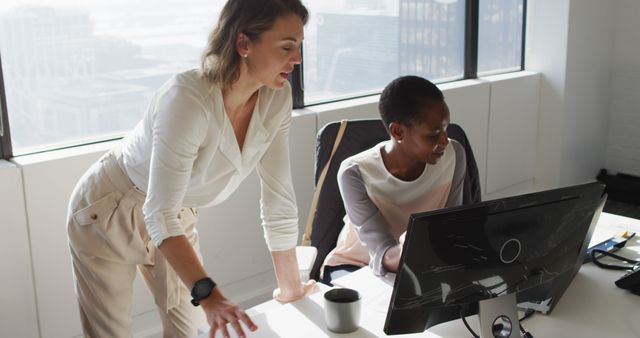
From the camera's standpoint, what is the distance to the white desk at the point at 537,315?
1613 mm

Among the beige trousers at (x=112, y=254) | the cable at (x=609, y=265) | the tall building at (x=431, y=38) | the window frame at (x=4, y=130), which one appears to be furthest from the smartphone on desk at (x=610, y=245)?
the tall building at (x=431, y=38)

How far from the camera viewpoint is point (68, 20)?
2.73 meters

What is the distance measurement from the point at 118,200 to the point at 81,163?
708 millimetres

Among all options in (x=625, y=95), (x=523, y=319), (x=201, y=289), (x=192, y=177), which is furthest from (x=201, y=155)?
(x=625, y=95)

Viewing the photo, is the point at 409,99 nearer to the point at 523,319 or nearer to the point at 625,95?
the point at 523,319

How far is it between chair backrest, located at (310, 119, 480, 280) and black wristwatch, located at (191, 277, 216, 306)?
0.73 m

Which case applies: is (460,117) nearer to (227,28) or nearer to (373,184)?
(373,184)

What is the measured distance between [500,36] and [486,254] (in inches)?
138

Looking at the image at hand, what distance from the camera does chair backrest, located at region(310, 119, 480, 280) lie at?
90.0 inches

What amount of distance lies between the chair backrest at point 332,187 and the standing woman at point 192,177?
0.91ft

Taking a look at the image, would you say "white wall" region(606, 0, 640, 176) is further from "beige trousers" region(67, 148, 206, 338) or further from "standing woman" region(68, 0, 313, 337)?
"beige trousers" region(67, 148, 206, 338)

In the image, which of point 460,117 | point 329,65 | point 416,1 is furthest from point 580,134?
point 329,65

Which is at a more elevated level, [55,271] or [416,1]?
[416,1]

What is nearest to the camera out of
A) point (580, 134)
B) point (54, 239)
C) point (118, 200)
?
point (118, 200)
